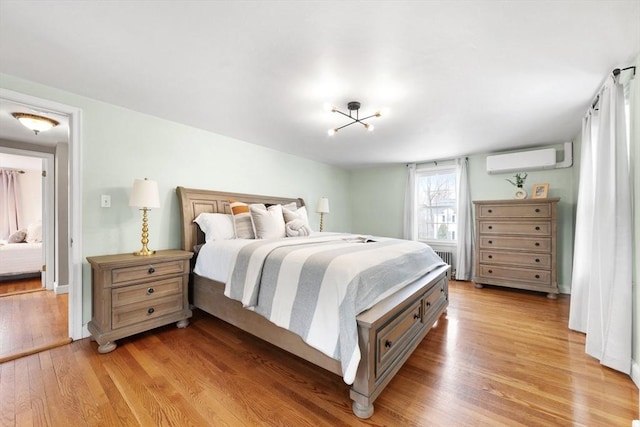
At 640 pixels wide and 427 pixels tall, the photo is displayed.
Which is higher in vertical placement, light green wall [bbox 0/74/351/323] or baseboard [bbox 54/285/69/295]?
light green wall [bbox 0/74/351/323]

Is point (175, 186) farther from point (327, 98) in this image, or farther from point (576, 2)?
point (576, 2)

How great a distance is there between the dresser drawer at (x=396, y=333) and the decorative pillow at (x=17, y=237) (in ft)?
23.3

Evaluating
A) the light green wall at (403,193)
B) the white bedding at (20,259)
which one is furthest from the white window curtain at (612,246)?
the white bedding at (20,259)

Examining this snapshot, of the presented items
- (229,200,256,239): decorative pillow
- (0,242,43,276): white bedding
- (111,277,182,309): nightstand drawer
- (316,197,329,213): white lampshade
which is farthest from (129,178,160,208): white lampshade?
(0,242,43,276): white bedding

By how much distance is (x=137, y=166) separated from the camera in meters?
2.68

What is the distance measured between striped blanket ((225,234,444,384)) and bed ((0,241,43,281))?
452 centimetres

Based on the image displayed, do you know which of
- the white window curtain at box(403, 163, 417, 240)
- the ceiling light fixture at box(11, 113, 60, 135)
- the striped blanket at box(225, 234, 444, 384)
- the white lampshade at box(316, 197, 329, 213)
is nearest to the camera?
the striped blanket at box(225, 234, 444, 384)

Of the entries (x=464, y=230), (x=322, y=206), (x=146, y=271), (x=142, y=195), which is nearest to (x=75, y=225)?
(x=142, y=195)

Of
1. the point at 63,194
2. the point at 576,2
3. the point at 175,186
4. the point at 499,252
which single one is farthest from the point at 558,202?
the point at 63,194

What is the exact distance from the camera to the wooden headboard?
289 cm

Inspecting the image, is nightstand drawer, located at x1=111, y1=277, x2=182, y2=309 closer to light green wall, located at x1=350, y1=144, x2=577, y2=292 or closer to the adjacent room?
the adjacent room

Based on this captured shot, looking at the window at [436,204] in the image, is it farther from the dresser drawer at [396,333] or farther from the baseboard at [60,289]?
the baseboard at [60,289]

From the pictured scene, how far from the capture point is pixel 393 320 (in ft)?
5.46

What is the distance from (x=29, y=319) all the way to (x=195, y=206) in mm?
1960
